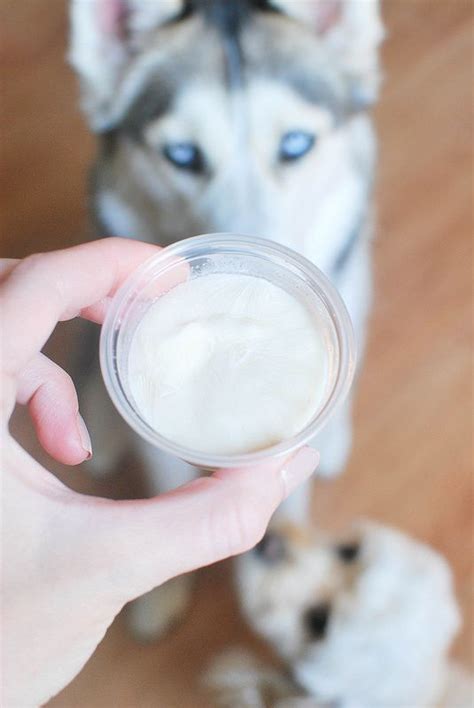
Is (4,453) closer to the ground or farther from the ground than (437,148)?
farther from the ground

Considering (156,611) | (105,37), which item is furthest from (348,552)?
(105,37)

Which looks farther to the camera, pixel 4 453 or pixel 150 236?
pixel 150 236

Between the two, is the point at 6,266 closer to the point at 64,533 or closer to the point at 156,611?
the point at 64,533

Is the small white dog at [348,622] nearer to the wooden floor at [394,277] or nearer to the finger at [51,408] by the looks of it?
the wooden floor at [394,277]

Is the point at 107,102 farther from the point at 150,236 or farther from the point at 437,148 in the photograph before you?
the point at 437,148

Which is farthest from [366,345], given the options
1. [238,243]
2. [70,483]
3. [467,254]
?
[238,243]
